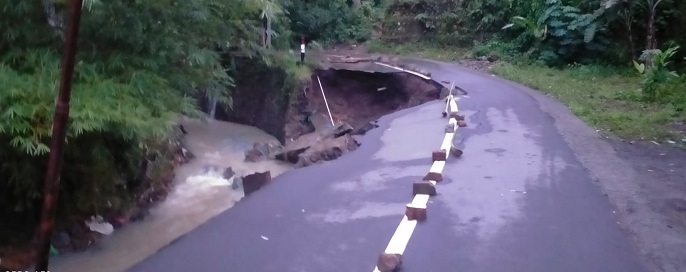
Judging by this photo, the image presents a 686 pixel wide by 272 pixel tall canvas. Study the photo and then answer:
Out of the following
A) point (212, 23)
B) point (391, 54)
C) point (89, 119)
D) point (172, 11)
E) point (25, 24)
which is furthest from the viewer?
point (391, 54)

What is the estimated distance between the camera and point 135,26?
6480 mm

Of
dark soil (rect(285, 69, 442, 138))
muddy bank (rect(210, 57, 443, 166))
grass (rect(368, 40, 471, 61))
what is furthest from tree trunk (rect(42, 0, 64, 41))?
grass (rect(368, 40, 471, 61))

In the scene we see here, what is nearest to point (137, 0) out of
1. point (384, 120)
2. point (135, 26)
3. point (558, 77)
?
point (135, 26)

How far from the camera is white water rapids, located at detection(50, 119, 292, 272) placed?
7359mm

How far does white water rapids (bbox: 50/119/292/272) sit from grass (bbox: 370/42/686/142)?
6.02m

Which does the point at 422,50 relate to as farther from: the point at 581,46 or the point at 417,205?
the point at 417,205

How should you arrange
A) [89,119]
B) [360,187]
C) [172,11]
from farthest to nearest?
[360,187], [172,11], [89,119]

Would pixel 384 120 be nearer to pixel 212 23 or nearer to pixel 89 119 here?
pixel 212 23

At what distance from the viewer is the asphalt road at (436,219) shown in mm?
5945

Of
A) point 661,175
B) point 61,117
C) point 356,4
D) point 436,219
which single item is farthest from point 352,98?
point 61,117

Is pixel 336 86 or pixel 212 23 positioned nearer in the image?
pixel 212 23

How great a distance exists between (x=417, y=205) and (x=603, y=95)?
1144 centimetres

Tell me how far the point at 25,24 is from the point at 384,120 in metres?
9.60

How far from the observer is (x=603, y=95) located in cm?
1722
